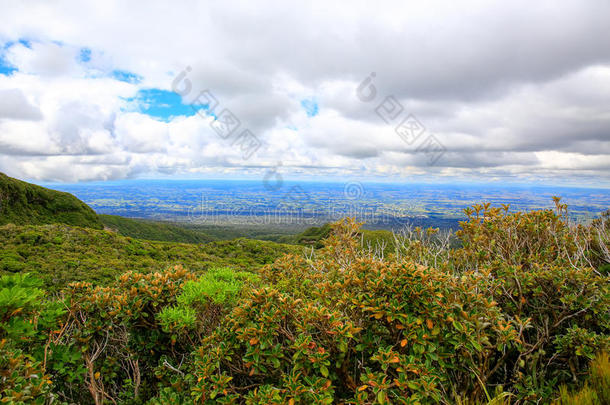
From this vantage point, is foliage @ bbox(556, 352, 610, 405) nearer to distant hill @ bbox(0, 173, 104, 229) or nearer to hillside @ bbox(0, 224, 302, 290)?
hillside @ bbox(0, 224, 302, 290)

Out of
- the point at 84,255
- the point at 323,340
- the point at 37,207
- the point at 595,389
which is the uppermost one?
the point at 37,207

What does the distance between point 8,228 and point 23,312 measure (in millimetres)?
29976

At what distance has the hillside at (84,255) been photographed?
15781 mm

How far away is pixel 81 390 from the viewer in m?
3.60

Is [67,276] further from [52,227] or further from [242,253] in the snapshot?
[242,253]

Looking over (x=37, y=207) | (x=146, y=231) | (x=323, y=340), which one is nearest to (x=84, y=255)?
(x=323, y=340)

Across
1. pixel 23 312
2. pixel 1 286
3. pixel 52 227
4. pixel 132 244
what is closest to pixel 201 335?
pixel 23 312

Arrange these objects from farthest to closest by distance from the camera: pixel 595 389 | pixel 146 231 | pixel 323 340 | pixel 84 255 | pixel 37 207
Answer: pixel 146 231 < pixel 37 207 < pixel 84 255 < pixel 323 340 < pixel 595 389

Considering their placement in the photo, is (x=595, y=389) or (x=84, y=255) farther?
(x=84, y=255)

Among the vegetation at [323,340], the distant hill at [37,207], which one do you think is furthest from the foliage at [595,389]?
the distant hill at [37,207]

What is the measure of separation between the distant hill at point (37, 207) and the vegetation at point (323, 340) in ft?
196

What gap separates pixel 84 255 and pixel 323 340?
23950 millimetres

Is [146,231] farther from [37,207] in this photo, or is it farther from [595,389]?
[595,389]

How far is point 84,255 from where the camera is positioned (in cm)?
2012
